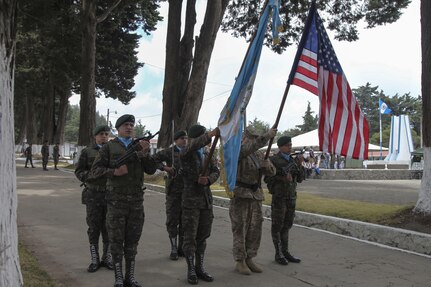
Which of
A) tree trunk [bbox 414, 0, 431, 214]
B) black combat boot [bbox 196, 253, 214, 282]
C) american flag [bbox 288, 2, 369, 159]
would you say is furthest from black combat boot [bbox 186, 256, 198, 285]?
tree trunk [bbox 414, 0, 431, 214]

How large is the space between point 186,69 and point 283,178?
14.5 metres

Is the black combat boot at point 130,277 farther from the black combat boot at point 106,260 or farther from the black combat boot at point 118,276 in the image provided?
the black combat boot at point 106,260

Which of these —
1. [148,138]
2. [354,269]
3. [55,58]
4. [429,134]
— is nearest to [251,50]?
[148,138]

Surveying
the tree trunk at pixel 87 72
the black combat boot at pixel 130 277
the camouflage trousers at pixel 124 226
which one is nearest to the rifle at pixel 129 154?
the camouflage trousers at pixel 124 226

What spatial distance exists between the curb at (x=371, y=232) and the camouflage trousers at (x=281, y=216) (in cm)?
228

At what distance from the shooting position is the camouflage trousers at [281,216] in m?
6.07

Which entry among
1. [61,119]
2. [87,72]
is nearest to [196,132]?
[87,72]

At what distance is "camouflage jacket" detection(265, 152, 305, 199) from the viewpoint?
6.13 meters

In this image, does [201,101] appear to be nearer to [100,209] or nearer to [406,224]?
[406,224]

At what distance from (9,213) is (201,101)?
14.6 metres

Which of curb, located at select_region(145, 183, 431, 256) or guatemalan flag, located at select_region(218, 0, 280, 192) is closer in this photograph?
guatemalan flag, located at select_region(218, 0, 280, 192)

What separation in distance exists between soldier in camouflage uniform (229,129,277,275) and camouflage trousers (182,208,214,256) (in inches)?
16.2

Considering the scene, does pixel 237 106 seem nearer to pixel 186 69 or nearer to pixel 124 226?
pixel 124 226

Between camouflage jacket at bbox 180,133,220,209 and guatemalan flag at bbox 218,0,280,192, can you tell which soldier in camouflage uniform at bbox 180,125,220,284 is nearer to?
camouflage jacket at bbox 180,133,220,209
